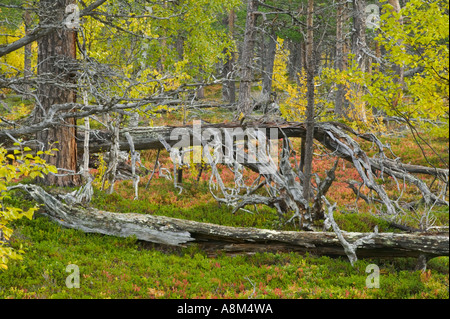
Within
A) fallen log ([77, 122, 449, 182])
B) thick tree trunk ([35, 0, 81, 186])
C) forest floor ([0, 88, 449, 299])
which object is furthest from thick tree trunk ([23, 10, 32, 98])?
forest floor ([0, 88, 449, 299])

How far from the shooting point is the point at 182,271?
6980mm

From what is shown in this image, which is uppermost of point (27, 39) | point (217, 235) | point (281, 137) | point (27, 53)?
point (27, 53)

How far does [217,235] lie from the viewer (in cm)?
789

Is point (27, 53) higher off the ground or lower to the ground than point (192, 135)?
higher

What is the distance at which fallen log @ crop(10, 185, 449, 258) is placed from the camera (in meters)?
6.70

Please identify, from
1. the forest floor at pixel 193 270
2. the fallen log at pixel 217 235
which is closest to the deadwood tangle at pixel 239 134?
the fallen log at pixel 217 235

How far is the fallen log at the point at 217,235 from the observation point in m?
6.70

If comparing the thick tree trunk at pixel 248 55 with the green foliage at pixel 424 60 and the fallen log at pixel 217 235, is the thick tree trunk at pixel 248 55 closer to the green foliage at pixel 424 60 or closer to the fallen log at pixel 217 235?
the fallen log at pixel 217 235

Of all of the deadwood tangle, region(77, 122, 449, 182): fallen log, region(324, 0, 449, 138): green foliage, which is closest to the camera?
region(324, 0, 449, 138): green foliage

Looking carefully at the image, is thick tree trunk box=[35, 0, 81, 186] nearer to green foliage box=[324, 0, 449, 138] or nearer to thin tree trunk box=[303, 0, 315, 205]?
thin tree trunk box=[303, 0, 315, 205]

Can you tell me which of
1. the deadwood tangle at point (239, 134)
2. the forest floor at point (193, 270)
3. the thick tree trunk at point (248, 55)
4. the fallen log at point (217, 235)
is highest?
the thick tree trunk at point (248, 55)

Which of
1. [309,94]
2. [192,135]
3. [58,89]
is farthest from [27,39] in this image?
[309,94]

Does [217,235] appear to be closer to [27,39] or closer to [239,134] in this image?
[239,134]
